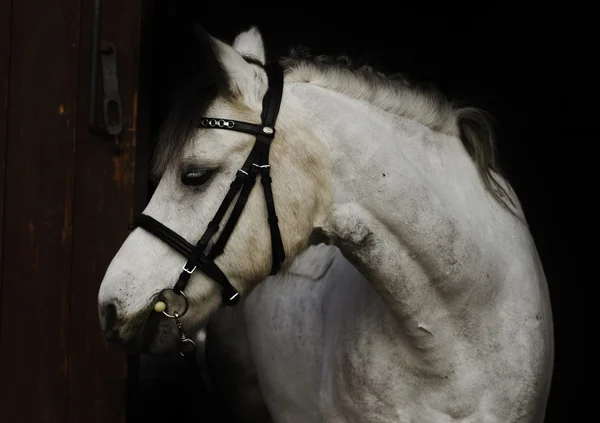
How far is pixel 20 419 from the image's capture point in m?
2.45

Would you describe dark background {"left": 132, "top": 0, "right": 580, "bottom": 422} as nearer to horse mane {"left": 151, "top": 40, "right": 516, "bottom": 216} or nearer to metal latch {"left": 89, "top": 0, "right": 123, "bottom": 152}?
metal latch {"left": 89, "top": 0, "right": 123, "bottom": 152}

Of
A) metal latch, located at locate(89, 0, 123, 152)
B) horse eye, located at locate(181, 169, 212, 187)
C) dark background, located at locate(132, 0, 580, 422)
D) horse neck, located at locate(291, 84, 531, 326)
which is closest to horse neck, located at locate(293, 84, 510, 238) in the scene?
horse neck, located at locate(291, 84, 531, 326)

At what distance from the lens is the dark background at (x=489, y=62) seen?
3.73 meters

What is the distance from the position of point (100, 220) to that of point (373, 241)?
98 cm

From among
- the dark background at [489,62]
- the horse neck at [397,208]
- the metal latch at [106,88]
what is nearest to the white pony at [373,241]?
the horse neck at [397,208]

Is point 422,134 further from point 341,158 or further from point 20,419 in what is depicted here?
point 20,419

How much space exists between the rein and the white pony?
16mm

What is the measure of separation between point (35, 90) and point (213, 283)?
3.47 feet

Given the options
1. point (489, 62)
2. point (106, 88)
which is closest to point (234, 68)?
point (106, 88)

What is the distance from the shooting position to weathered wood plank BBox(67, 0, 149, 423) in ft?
8.01

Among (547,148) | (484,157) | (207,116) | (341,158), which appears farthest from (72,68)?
(547,148)

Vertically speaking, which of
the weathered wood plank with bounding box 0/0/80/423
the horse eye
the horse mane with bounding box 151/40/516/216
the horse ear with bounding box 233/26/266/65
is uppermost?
the horse ear with bounding box 233/26/266/65

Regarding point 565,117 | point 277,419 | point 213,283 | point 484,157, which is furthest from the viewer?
point 565,117

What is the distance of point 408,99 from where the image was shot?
6.26ft
